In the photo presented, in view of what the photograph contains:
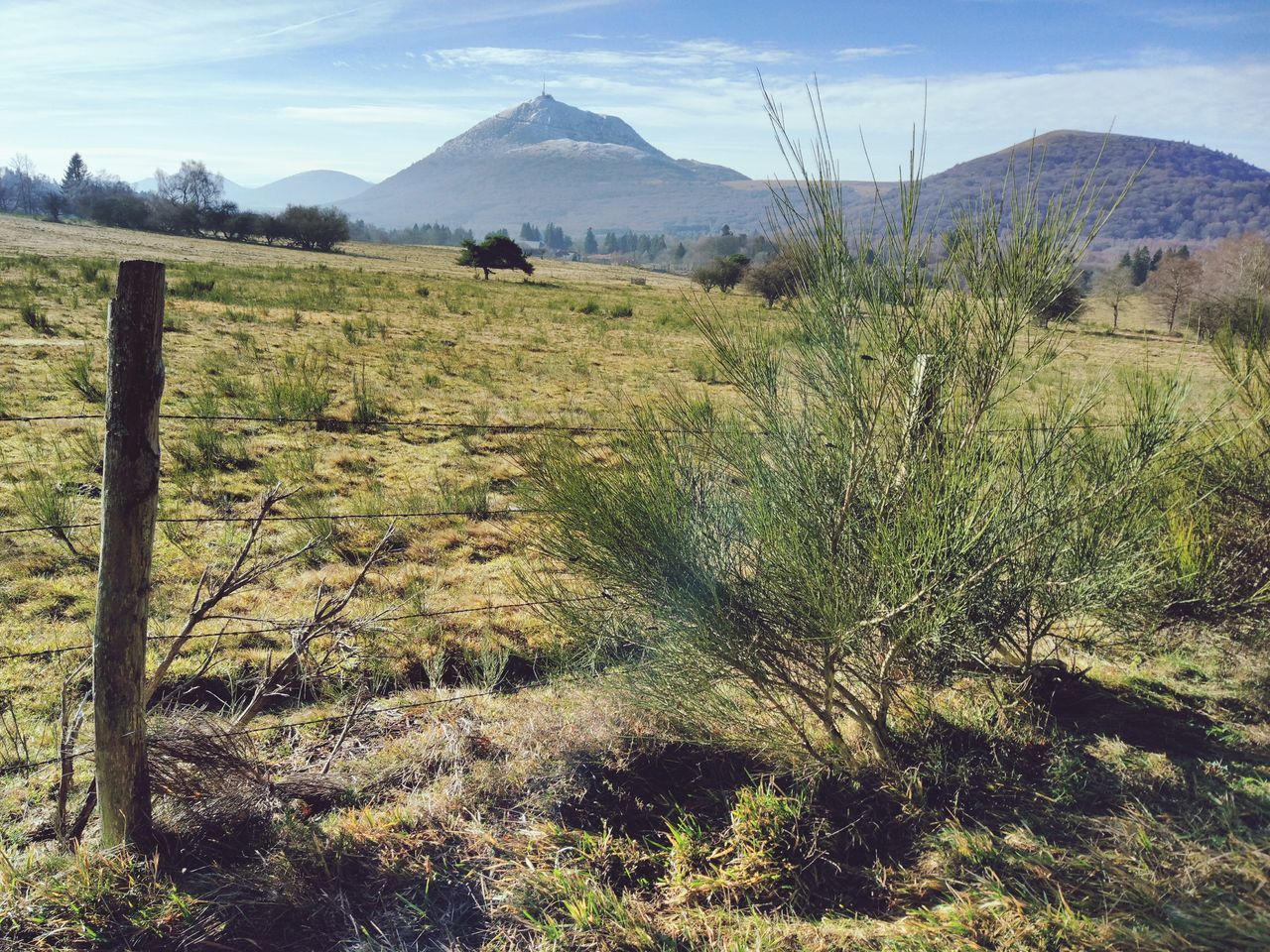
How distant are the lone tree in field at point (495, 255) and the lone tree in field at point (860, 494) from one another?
44.7 m

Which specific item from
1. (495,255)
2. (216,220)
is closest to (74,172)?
(216,220)

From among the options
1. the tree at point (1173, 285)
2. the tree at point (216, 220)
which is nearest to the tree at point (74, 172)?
the tree at point (216, 220)

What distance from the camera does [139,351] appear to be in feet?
8.37

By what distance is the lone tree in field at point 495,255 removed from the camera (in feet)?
152

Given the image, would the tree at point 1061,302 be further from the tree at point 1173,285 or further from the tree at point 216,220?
the tree at point 216,220

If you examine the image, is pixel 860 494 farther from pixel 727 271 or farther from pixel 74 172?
pixel 74 172

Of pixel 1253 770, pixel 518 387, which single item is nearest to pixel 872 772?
pixel 1253 770

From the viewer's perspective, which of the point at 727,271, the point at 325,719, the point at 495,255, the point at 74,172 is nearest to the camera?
the point at 325,719

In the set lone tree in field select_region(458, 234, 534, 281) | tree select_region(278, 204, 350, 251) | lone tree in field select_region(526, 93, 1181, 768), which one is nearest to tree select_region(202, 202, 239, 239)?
tree select_region(278, 204, 350, 251)

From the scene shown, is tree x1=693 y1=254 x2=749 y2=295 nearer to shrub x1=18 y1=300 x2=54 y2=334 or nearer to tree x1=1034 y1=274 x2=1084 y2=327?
shrub x1=18 y1=300 x2=54 y2=334

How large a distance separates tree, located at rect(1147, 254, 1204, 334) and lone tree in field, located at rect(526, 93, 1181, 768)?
133ft

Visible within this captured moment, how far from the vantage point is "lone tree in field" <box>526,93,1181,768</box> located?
107 inches

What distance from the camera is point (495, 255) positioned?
153ft

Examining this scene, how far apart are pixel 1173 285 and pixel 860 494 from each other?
4693 cm
